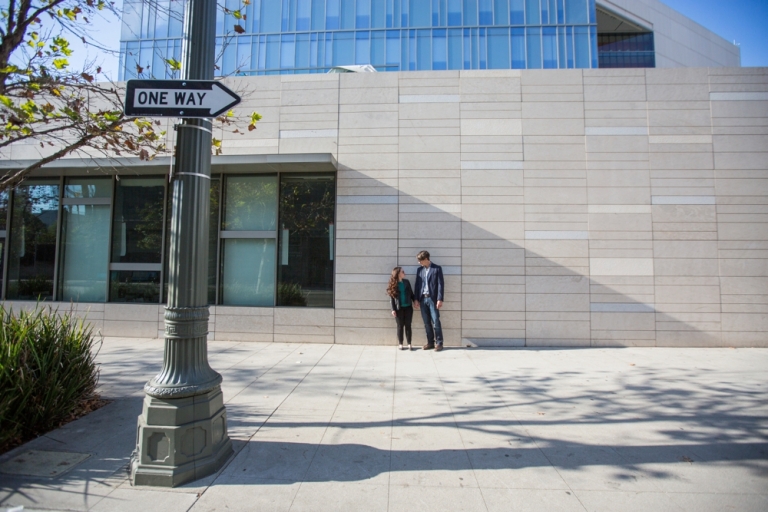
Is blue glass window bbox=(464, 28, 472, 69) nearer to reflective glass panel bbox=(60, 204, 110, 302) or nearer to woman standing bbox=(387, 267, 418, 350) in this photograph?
woman standing bbox=(387, 267, 418, 350)

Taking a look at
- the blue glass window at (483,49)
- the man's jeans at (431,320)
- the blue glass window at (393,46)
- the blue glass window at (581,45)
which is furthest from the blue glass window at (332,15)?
the man's jeans at (431,320)

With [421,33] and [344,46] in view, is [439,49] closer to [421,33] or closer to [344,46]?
[421,33]

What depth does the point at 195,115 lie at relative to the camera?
131 inches

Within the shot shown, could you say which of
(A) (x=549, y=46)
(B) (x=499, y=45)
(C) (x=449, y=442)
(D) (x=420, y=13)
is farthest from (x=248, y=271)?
(A) (x=549, y=46)

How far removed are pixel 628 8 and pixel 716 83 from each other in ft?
104

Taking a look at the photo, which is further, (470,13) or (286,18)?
(286,18)

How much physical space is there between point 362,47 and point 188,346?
35958 mm

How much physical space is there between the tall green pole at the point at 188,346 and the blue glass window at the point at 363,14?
3475 cm

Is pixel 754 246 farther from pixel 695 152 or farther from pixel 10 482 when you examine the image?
pixel 10 482

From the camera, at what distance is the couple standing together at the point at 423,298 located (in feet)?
26.8

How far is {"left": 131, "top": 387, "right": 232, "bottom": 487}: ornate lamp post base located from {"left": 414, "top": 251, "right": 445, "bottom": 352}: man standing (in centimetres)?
541

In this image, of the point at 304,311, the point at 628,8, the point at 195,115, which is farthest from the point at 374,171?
the point at 628,8

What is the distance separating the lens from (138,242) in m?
9.44

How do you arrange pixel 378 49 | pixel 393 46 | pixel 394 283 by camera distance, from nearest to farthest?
pixel 394 283, pixel 393 46, pixel 378 49
